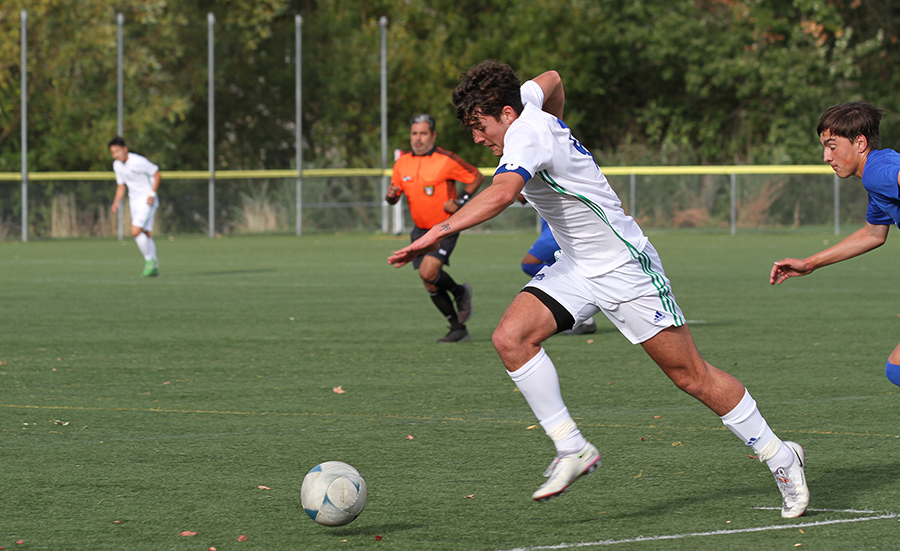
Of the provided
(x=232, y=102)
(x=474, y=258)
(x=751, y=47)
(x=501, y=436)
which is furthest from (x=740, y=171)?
(x=501, y=436)

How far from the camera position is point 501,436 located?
6625mm

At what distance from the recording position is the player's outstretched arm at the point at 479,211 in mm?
4566

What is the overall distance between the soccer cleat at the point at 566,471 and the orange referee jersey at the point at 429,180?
671cm

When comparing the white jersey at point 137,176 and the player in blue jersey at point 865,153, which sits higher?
the player in blue jersey at point 865,153

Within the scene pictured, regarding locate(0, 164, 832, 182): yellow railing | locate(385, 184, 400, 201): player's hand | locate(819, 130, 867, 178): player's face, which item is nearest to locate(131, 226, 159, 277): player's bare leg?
locate(385, 184, 400, 201): player's hand

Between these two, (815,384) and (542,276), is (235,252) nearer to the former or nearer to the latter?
(815,384)

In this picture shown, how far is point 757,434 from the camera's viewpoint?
4.93 metres

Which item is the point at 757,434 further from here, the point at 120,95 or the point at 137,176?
the point at 120,95

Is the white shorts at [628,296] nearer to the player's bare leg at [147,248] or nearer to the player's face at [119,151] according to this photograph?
the player's bare leg at [147,248]

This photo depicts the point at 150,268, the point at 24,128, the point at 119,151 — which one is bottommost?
the point at 150,268

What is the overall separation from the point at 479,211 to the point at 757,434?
4.85 feet

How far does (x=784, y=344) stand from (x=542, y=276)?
5830 millimetres

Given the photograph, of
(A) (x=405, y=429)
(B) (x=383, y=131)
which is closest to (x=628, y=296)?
(A) (x=405, y=429)

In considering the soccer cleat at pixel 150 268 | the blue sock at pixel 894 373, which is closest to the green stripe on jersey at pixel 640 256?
the blue sock at pixel 894 373
